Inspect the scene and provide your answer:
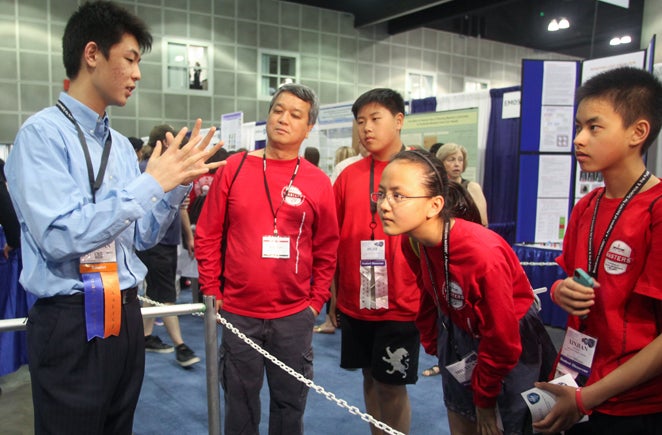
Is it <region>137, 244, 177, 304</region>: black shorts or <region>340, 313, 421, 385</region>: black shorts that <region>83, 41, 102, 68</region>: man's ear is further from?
<region>137, 244, 177, 304</region>: black shorts

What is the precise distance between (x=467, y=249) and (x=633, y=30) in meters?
15.9

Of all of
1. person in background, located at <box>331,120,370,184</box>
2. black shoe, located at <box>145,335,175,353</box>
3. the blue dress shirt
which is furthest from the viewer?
black shoe, located at <box>145,335,175,353</box>

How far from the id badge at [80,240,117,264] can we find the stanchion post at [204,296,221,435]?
1.62 feet

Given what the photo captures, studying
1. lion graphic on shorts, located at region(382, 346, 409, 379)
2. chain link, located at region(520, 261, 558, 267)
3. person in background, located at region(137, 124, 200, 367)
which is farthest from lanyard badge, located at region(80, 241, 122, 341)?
chain link, located at region(520, 261, 558, 267)

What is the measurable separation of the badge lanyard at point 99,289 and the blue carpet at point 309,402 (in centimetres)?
167

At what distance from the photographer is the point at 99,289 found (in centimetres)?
137

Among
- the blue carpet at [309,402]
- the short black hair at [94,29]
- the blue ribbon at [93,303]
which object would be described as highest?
the short black hair at [94,29]

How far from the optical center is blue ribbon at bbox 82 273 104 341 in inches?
53.4

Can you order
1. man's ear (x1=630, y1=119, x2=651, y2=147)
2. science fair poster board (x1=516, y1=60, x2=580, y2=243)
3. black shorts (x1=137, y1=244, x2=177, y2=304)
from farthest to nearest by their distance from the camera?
1. science fair poster board (x1=516, y1=60, x2=580, y2=243)
2. black shorts (x1=137, y1=244, x2=177, y2=304)
3. man's ear (x1=630, y1=119, x2=651, y2=147)

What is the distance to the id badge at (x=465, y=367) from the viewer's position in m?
1.61

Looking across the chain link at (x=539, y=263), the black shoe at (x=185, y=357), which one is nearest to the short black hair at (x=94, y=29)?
the black shoe at (x=185, y=357)

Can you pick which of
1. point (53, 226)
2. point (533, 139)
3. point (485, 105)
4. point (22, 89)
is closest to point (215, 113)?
point (22, 89)

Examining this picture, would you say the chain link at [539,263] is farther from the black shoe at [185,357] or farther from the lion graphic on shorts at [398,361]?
the black shoe at [185,357]

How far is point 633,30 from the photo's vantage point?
13.8 metres
